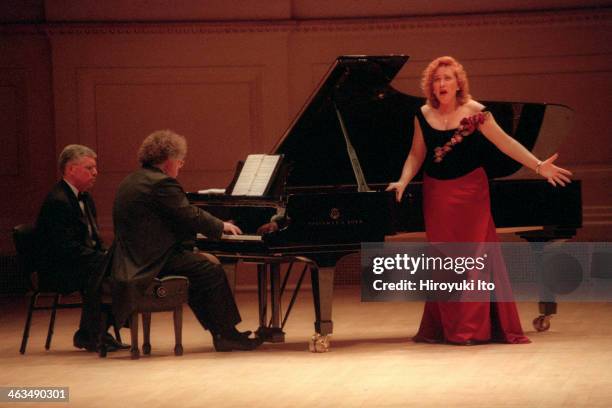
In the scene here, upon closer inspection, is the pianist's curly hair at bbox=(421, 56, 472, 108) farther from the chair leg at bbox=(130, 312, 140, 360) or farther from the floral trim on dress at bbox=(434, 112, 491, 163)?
the chair leg at bbox=(130, 312, 140, 360)

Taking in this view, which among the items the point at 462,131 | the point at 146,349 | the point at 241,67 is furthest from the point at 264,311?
the point at 241,67

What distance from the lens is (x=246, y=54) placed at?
31.1 feet

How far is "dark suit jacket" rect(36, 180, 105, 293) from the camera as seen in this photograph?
644cm

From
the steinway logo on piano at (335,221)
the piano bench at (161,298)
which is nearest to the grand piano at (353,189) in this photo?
the steinway logo on piano at (335,221)

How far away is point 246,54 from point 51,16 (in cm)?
157

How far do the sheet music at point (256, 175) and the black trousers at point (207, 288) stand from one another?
441mm

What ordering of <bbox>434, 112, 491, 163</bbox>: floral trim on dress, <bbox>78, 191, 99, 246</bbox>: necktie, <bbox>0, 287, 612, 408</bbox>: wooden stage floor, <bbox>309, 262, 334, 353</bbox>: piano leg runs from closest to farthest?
<bbox>0, 287, 612, 408</bbox>: wooden stage floor
<bbox>309, 262, 334, 353</bbox>: piano leg
<bbox>434, 112, 491, 163</bbox>: floral trim on dress
<bbox>78, 191, 99, 246</bbox>: necktie

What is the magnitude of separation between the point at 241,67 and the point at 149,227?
11.8 ft

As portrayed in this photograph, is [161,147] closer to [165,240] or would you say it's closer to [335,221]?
[165,240]

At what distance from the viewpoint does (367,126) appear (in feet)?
21.9

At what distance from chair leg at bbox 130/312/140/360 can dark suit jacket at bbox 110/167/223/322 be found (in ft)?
0.15

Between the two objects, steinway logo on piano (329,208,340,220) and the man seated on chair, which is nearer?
steinway logo on piano (329,208,340,220)

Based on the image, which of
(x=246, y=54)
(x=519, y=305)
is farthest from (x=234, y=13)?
(x=519, y=305)

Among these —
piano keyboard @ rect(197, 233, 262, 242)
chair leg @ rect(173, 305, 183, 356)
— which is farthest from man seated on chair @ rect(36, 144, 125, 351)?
piano keyboard @ rect(197, 233, 262, 242)
